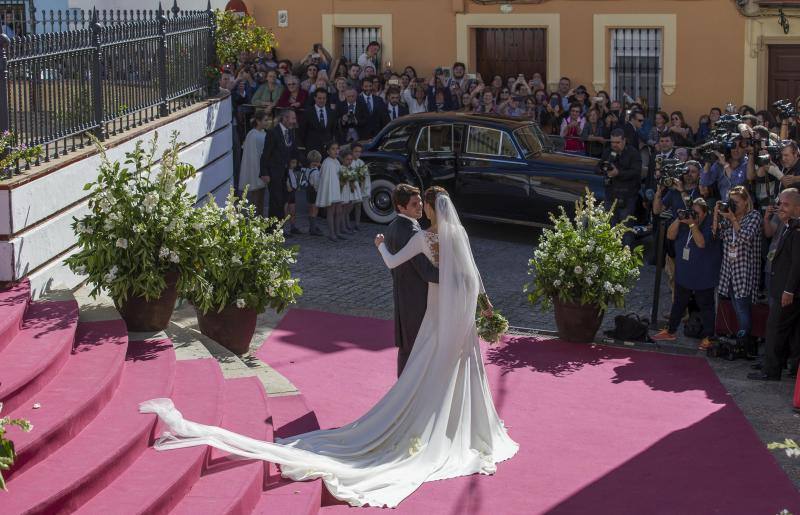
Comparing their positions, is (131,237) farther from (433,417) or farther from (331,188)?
(331,188)

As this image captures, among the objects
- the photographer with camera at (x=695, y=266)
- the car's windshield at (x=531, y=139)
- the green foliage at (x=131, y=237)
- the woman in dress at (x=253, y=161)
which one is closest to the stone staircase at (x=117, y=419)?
the green foliage at (x=131, y=237)

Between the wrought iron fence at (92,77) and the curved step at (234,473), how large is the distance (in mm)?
3004

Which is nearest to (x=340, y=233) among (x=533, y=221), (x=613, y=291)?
(x=533, y=221)

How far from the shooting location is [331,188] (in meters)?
17.1

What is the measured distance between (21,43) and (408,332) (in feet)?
13.0

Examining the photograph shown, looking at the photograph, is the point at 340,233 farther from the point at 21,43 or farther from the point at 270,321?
the point at 21,43

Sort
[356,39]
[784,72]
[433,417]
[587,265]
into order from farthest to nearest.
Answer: [356,39], [784,72], [587,265], [433,417]

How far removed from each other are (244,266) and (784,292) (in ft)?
15.6

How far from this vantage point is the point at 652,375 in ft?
38.7

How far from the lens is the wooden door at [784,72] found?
2248 cm

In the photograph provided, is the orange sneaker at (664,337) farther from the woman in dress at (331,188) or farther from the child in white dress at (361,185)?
the child in white dress at (361,185)

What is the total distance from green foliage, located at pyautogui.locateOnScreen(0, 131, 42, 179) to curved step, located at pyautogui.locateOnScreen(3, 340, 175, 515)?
1892mm

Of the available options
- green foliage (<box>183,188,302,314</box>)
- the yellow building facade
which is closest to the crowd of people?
the yellow building facade

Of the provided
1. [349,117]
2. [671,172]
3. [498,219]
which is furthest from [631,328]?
[349,117]
